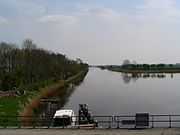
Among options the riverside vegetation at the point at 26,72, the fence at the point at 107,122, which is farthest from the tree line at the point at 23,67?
the fence at the point at 107,122

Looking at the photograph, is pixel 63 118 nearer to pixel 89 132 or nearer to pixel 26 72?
pixel 89 132

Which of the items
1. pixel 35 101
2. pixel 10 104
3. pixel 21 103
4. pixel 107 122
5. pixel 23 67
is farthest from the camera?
pixel 23 67

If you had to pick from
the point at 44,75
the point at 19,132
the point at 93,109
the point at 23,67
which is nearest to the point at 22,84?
the point at 23,67

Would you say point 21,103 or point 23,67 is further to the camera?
point 23,67

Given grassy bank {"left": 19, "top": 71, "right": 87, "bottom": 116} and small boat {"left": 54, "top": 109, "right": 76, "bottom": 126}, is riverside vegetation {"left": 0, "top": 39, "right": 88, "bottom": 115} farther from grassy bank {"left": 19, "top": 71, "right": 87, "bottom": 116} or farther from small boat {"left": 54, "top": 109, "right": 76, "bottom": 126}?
small boat {"left": 54, "top": 109, "right": 76, "bottom": 126}

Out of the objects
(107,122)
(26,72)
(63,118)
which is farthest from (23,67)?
(107,122)

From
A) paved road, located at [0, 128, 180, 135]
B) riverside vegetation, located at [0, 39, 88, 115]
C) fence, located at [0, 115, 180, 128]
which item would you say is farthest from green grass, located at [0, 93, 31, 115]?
paved road, located at [0, 128, 180, 135]

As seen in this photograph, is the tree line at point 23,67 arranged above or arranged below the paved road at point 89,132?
above

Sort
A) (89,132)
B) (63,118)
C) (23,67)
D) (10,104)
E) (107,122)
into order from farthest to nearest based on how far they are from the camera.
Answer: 1. (23,67)
2. (10,104)
3. (63,118)
4. (107,122)
5. (89,132)

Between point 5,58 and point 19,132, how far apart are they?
1992 inches

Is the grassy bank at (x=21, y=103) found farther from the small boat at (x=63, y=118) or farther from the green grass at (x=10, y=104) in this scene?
the small boat at (x=63, y=118)

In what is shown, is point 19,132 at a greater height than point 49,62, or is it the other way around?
point 49,62

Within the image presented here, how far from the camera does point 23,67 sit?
241ft

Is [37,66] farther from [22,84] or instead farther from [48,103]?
[48,103]
